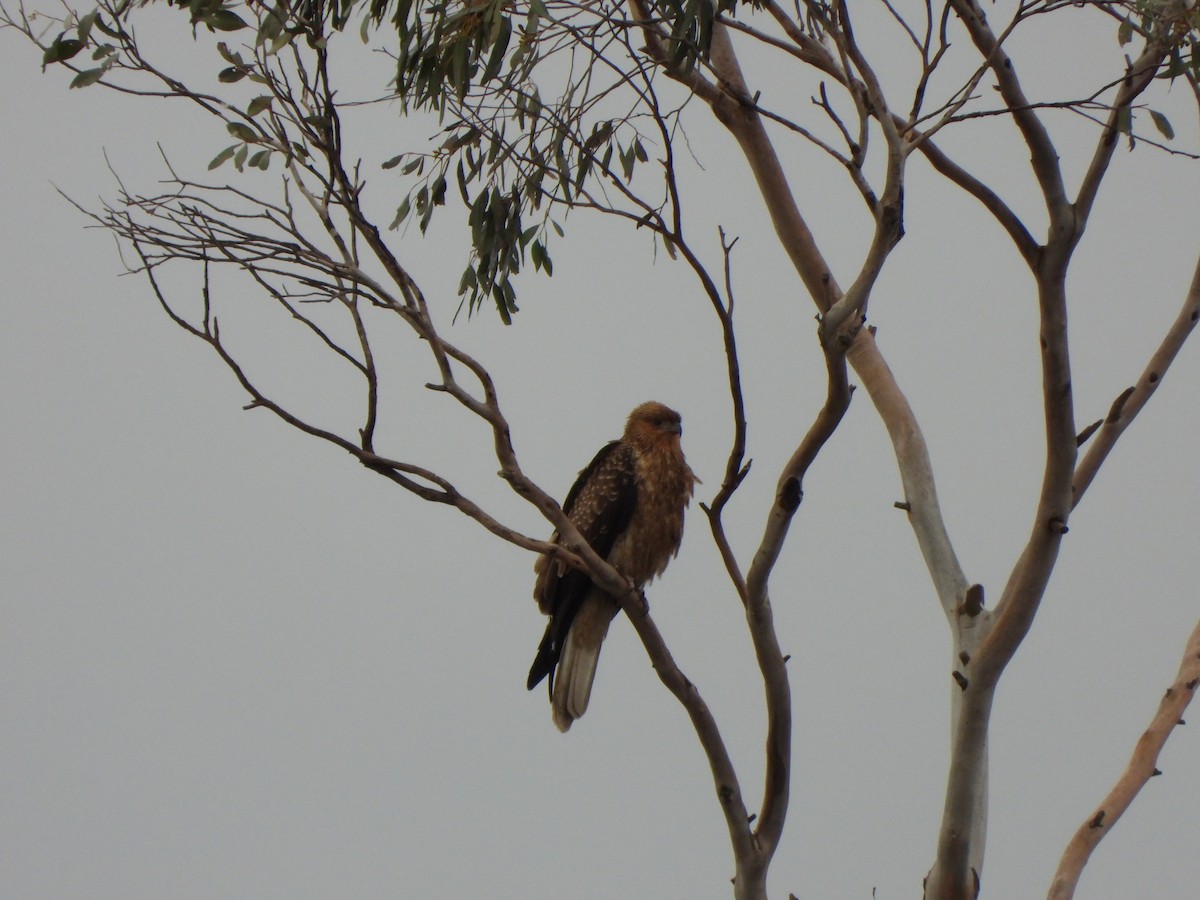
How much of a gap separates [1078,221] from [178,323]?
2.22m

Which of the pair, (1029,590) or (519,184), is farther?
(519,184)

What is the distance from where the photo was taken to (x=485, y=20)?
3328 mm

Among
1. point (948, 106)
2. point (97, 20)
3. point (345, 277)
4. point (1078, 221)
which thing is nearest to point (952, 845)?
point (1078, 221)

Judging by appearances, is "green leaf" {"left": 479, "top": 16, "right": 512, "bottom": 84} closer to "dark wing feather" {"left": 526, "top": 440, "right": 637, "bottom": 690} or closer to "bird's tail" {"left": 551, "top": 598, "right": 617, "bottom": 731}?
"dark wing feather" {"left": 526, "top": 440, "right": 637, "bottom": 690}

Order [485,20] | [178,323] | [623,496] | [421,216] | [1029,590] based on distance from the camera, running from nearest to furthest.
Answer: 1. [178,323]
2. [485,20]
3. [1029,590]
4. [421,216]
5. [623,496]

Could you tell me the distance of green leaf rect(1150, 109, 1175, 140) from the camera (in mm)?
3625

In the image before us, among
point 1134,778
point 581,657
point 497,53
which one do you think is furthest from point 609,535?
point 497,53

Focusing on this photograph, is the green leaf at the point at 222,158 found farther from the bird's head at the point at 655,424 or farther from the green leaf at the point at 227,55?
the bird's head at the point at 655,424

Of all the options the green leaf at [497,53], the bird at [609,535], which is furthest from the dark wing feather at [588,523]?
the green leaf at [497,53]

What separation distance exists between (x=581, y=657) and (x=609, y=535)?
18.6 inches

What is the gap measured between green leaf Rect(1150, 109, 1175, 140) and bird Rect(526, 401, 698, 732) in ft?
7.30

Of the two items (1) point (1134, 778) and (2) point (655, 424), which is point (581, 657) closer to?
(2) point (655, 424)

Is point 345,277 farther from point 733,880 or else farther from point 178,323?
point 733,880

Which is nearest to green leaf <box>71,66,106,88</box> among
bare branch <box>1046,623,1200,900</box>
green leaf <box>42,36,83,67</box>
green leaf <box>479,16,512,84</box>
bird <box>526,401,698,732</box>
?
green leaf <box>42,36,83,67</box>
